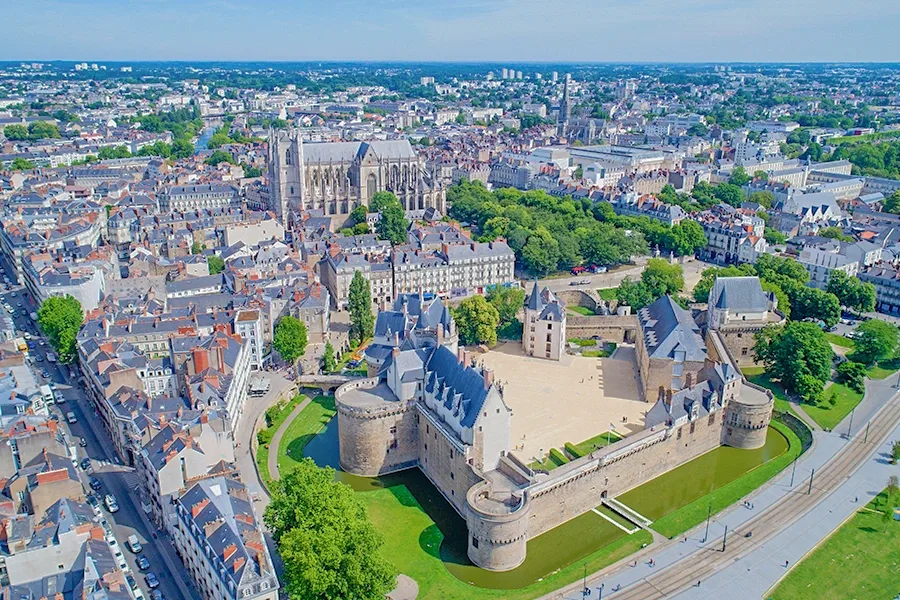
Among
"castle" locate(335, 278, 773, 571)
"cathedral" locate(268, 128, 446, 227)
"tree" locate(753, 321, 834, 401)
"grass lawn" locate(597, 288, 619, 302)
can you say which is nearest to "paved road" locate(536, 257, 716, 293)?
"grass lawn" locate(597, 288, 619, 302)

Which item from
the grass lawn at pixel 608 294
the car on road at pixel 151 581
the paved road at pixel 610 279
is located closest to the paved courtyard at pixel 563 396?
the grass lawn at pixel 608 294

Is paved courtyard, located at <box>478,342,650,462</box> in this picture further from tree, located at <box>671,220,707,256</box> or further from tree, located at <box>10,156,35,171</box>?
tree, located at <box>10,156,35,171</box>

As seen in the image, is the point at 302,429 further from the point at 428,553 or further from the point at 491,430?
the point at 491,430

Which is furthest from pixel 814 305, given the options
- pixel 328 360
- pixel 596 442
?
pixel 328 360

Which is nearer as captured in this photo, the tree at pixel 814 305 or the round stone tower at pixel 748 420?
the round stone tower at pixel 748 420

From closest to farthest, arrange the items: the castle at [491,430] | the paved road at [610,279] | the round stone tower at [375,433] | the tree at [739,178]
→ 1. the castle at [491,430]
2. the round stone tower at [375,433]
3. the paved road at [610,279]
4. the tree at [739,178]

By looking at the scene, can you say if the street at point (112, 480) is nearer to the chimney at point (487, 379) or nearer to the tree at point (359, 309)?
the chimney at point (487, 379)
